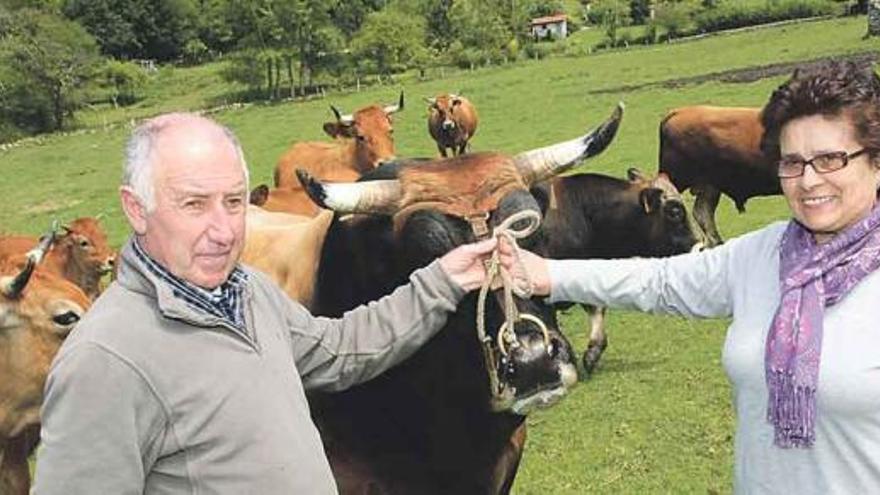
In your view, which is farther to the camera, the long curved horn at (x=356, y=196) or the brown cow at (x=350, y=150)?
the brown cow at (x=350, y=150)

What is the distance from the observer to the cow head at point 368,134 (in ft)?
55.3

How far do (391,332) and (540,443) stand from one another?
15.7ft

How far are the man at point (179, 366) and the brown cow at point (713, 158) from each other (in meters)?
12.2

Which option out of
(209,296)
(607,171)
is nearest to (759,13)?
(607,171)

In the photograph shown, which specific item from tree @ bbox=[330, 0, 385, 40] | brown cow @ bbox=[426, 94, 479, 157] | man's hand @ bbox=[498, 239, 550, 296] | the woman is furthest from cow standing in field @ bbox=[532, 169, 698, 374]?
tree @ bbox=[330, 0, 385, 40]

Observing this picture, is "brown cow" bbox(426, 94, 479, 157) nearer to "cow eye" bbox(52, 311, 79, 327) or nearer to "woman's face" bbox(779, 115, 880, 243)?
"cow eye" bbox(52, 311, 79, 327)

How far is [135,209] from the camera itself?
2.78 meters

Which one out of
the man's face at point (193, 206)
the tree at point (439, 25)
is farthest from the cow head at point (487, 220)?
the tree at point (439, 25)

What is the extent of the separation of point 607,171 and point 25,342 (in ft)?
46.8

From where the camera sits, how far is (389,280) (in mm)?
4359

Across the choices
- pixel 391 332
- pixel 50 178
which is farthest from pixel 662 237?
pixel 50 178

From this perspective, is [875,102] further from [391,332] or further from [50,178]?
[50,178]

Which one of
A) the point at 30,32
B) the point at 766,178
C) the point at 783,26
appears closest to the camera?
the point at 766,178

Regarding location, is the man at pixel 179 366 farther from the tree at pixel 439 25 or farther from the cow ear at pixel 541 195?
the tree at pixel 439 25
